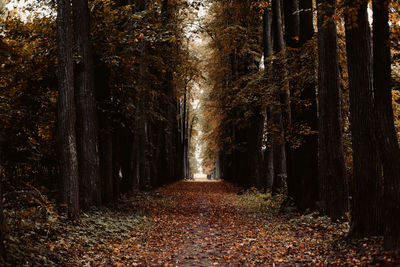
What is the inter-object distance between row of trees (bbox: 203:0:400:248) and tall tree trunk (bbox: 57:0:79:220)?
5.30 m

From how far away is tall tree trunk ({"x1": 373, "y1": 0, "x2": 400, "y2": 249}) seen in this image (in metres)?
5.32

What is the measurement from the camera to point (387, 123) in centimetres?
537

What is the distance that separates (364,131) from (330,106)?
2398 millimetres

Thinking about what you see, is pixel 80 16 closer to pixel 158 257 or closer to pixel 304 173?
pixel 158 257

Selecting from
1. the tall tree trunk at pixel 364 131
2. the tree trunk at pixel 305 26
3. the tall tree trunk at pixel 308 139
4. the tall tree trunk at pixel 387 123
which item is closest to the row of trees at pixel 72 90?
the tree trunk at pixel 305 26

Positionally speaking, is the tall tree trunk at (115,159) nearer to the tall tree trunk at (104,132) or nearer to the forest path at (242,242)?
the tall tree trunk at (104,132)

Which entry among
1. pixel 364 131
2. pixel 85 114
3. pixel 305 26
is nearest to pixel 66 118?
pixel 85 114

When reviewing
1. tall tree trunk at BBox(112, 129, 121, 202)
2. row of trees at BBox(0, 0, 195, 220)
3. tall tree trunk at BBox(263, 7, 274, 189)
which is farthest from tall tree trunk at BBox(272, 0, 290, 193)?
tall tree trunk at BBox(112, 129, 121, 202)

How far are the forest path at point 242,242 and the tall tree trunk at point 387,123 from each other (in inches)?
29.5

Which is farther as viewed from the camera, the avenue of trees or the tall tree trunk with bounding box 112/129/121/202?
the tall tree trunk with bounding box 112/129/121/202

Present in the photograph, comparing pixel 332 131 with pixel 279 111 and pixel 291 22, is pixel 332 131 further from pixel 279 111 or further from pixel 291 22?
pixel 291 22

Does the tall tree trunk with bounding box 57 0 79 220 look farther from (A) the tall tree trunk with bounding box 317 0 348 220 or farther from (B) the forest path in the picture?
(A) the tall tree trunk with bounding box 317 0 348 220

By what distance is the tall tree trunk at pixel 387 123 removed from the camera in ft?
17.4

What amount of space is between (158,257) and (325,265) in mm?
3277
